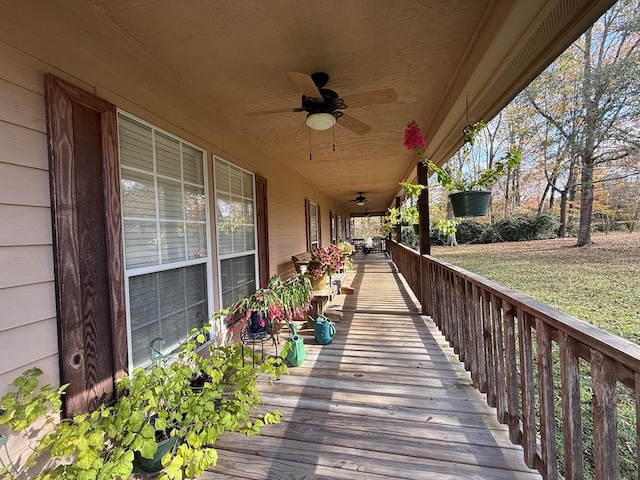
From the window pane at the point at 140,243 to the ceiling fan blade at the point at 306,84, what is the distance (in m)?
1.36

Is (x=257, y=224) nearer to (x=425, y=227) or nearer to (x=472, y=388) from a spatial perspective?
(x=425, y=227)

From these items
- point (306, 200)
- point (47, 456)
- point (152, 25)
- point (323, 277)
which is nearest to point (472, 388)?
point (323, 277)

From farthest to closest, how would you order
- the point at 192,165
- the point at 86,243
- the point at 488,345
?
the point at 192,165, the point at 488,345, the point at 86,243

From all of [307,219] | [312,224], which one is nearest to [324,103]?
Result: [307,219]

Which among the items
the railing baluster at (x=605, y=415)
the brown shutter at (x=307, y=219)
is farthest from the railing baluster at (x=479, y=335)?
the brown shutter at (x=307, y=219)

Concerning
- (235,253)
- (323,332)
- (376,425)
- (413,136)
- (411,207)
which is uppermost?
(413,136)

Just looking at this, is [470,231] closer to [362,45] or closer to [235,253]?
[235,253]

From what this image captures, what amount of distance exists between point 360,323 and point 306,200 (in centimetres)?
322

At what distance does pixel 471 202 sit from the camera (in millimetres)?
2385

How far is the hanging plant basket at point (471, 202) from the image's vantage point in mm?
2359

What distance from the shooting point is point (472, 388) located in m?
2.12

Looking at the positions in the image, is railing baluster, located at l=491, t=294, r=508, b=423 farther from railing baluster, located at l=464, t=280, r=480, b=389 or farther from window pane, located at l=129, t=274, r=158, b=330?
window pane, located at l=129, t=274, r=158, b=330

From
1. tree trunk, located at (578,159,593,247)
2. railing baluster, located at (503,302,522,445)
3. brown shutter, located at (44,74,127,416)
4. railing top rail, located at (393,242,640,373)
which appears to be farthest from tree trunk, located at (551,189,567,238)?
brown shutter, located at (44,74,127,416)

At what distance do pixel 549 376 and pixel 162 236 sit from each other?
242cm
